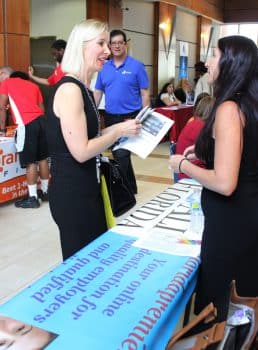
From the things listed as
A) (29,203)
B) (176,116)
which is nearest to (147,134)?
(29,203)

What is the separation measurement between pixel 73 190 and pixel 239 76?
2.39 ft

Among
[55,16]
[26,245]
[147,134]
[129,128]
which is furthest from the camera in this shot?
[55,16]

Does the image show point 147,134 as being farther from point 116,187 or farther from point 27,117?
point 27,117

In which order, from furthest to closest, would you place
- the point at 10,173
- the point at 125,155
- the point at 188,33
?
the point at 188,33 → the point at 10,173 → the point at 125,155

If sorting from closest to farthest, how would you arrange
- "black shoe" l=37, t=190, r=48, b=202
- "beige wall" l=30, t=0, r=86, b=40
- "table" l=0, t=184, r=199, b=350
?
"table" l=0, t=184, r=199, b=350 → "black shoe" l=37, t=190, r=48, b=202 → "beige wall" l=30, t=0, r=86, b=40

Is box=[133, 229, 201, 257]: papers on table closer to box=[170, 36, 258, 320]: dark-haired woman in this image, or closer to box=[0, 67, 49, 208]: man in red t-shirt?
box=[170, 36, 258, 320]: dark-haired woman

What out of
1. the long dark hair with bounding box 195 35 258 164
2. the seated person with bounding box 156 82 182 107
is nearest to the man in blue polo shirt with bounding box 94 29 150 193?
the long dark hair with bounding box 195 35 258 164

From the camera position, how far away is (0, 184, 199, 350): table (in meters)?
1.08

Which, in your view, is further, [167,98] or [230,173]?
[167,98]

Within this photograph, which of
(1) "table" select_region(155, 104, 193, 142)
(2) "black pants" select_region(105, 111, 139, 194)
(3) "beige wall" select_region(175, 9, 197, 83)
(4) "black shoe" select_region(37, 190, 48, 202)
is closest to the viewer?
(2) "black pants" select_region(105, 111, 139, 194)

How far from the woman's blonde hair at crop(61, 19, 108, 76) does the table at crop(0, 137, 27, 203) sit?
2.52 metres

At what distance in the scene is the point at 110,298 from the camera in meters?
1.25

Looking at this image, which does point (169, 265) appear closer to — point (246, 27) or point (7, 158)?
point (7, 158)

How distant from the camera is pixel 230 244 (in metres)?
1.40
